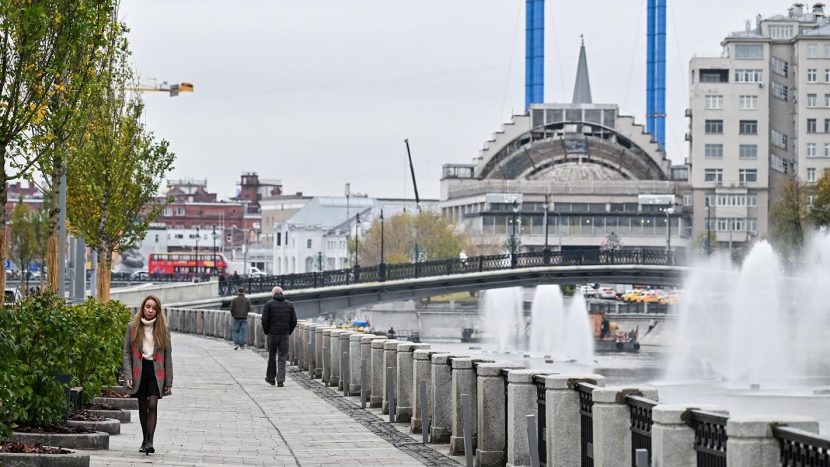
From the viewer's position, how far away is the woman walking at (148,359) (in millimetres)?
19391

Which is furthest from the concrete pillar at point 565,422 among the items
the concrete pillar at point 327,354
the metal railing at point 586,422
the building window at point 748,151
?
the building window at point 748,151

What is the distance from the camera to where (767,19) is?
17538cm

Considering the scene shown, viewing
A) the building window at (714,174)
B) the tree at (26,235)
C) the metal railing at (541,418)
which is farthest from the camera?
the building window at (714,174)

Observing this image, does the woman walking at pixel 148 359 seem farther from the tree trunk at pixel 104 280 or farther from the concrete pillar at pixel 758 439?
the tree trunk at pixel 104 280

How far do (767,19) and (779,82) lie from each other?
8.47 m

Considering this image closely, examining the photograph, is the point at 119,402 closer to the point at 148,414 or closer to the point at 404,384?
the point at 404,384

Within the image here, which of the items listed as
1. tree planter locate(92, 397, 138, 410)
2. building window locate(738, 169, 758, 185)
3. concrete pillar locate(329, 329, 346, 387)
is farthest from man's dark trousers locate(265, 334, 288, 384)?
building window locate(738, 169, 758, 185)

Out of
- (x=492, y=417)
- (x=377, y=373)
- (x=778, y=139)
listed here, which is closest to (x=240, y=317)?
(x=377, y=373)

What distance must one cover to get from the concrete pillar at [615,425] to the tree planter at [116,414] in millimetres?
9580

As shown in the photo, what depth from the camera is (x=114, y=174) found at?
49.7 meters

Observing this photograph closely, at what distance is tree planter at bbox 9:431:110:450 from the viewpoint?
57.2ft

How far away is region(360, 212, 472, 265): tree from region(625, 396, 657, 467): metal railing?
136 metres

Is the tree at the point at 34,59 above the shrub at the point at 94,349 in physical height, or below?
above

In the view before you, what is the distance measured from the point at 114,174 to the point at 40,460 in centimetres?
3487
